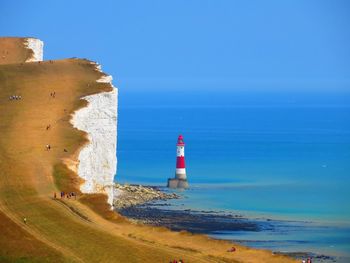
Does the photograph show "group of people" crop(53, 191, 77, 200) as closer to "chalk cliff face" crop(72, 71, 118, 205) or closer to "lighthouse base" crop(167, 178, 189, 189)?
"chalk cliff face" crop(72, 71, 118, 205)

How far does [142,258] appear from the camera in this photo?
5081 centimetres

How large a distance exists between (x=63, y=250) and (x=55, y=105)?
28.4 m

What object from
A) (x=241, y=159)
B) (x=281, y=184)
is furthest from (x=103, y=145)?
(x=241, y=159)

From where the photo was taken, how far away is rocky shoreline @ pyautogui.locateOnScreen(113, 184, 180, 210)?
86938mm

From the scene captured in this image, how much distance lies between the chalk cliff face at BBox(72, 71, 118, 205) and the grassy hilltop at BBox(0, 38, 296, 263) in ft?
2.61

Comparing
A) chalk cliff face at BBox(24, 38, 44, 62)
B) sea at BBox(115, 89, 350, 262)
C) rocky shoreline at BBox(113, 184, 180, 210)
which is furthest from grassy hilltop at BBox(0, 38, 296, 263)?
chalk cliff face at BBox(24, 38, 44, 62)

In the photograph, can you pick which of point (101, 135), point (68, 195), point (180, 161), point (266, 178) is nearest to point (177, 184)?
point (180, 161)

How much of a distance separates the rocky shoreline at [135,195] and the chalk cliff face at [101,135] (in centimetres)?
971

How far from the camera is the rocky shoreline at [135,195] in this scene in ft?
285

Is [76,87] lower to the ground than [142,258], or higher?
higher

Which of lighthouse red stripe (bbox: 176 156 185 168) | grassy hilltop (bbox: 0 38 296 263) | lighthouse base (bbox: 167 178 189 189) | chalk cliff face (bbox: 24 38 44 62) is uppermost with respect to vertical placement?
chalk cliff face (bbox: 24 38 44 62)

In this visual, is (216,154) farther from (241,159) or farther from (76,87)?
(76,87)

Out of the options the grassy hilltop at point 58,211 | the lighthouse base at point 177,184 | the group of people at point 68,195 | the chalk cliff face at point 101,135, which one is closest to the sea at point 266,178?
the lighthouse base at point 177,184

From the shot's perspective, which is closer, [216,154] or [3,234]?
[3,234]
